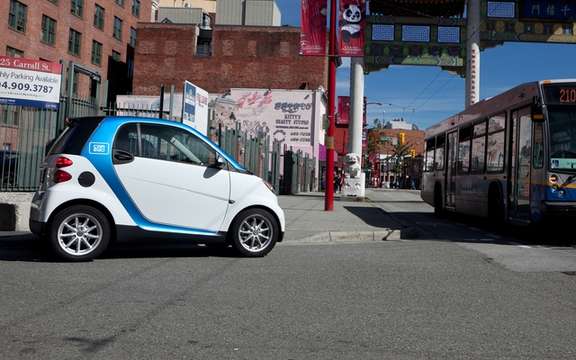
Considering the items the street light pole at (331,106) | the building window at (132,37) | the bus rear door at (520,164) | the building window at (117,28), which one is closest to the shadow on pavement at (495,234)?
the bus rear door at (520,164)

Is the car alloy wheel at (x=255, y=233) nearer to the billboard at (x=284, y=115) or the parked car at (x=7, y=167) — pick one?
the parked car at (x=7, y=167)

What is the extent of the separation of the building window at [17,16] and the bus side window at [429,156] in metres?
30.6

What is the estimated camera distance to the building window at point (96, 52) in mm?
50378

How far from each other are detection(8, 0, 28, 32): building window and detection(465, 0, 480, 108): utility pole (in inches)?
1164

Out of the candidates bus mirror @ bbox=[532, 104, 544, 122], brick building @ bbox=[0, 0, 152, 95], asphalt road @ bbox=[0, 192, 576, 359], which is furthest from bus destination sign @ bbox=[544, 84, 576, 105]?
brick building @ bbox=[0, 0, 152, 95]

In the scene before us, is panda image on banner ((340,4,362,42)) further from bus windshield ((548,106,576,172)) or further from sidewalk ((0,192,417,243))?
bus windshield ((548,106,576,172))

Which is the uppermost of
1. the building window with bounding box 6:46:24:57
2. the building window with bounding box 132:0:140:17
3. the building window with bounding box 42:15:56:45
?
the building window with bounding box 132:0:140:17

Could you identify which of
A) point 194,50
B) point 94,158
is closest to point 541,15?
point 94,158

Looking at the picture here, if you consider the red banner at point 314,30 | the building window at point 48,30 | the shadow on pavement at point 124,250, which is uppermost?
the building window at point 48,30

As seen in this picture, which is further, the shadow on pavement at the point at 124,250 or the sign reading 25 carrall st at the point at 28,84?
the sign reading 25 carrall st at the point at 28,84

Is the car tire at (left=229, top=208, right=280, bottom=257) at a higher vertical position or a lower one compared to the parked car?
lower

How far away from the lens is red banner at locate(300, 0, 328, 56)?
17328mm

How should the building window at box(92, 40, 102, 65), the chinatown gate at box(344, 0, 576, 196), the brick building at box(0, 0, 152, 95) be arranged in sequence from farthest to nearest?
the building window at box(92, 40, 102, 65) → the brick building at box(0, 0, 152, 95) → the chinatown gate at box(344, 0, 576, 196)

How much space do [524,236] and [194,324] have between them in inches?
380
